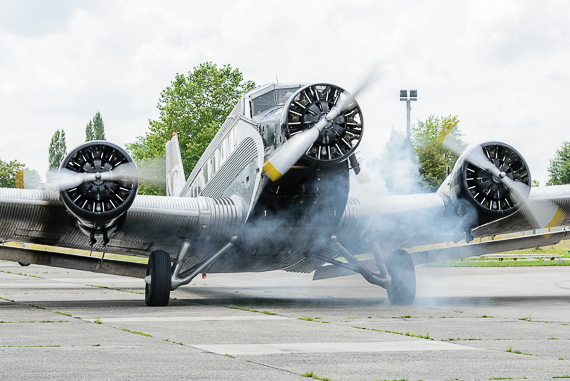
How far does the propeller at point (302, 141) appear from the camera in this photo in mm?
13094

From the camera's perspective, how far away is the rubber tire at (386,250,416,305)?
15688mm

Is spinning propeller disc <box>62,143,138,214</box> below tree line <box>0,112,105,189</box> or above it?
below

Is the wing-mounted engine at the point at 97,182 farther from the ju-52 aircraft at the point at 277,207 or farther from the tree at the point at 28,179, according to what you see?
the tree at the point at 28,179

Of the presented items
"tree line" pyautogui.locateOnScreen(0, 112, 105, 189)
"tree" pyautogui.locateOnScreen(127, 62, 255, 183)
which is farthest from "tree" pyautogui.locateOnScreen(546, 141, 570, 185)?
"tree line" pyautogui.locateOnScreen(0, 112, 105, 189)

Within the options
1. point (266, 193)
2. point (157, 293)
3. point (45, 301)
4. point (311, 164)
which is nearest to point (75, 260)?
point (45, 301)

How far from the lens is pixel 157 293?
49.1ft

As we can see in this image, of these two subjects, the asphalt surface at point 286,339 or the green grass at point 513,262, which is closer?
the asphalt surface at point 286,339

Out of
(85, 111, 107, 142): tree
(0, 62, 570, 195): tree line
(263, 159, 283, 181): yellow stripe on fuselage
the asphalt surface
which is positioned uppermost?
(85, 111, 107, 142): tree

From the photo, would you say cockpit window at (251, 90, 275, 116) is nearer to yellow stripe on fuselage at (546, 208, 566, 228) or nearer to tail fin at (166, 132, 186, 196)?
yellow stripe on fuselage at (546, 208, 566, 228)

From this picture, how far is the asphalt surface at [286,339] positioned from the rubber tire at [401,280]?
402 millimetres

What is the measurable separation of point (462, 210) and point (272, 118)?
454 centimetres

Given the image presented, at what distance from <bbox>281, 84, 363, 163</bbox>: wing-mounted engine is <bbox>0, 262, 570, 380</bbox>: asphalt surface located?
9.86ft

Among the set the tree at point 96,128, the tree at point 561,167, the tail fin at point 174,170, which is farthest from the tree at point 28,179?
the tree at point 96,128

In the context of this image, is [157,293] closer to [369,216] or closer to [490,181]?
[369,216]
